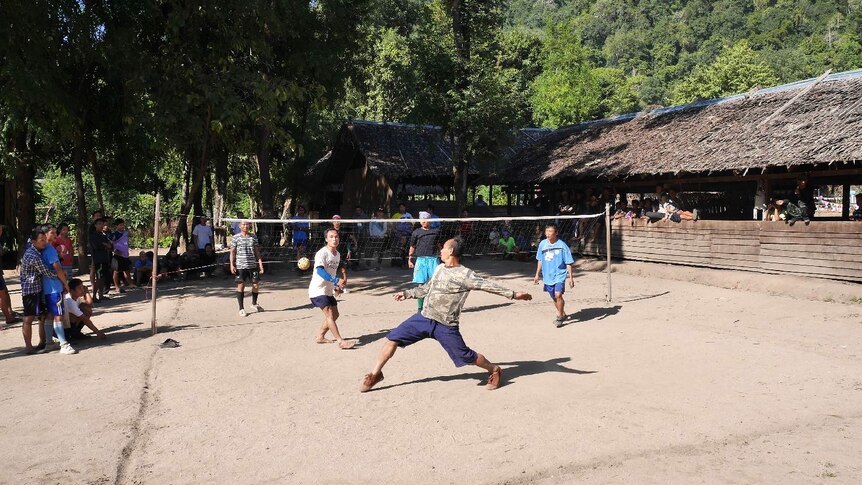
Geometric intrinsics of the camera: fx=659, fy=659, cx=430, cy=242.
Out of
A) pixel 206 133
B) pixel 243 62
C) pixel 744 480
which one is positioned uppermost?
pixel 243 62

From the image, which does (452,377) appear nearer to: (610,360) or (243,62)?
(610,360)

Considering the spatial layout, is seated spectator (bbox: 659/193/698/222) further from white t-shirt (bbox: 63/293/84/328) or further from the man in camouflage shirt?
white t-shirt (bbox: 63/293/84/328)

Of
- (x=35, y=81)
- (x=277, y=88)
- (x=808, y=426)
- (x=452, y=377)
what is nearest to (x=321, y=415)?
(x=452, y=377)

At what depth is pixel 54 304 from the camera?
9328 mm

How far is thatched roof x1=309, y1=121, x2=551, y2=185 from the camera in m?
23.8

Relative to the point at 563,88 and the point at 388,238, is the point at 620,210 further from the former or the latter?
the point at 563,88

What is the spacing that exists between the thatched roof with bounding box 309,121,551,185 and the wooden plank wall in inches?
254

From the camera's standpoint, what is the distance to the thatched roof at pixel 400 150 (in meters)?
23.8

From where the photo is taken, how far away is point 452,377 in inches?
317

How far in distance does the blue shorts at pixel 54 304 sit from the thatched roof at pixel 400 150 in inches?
577

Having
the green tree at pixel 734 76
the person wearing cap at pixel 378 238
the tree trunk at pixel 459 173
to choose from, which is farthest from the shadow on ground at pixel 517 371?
the green tree at pixel 734 76

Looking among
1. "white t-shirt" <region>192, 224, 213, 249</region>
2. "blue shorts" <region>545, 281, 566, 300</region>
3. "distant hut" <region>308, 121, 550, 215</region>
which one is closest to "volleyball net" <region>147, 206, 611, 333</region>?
"white t-shirt" <region>192, 224, 213, 249</region>

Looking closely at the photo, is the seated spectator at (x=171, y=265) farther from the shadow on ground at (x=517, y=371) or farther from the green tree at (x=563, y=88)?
the green tree at (x=563, y=88)

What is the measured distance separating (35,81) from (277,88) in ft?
16.7
